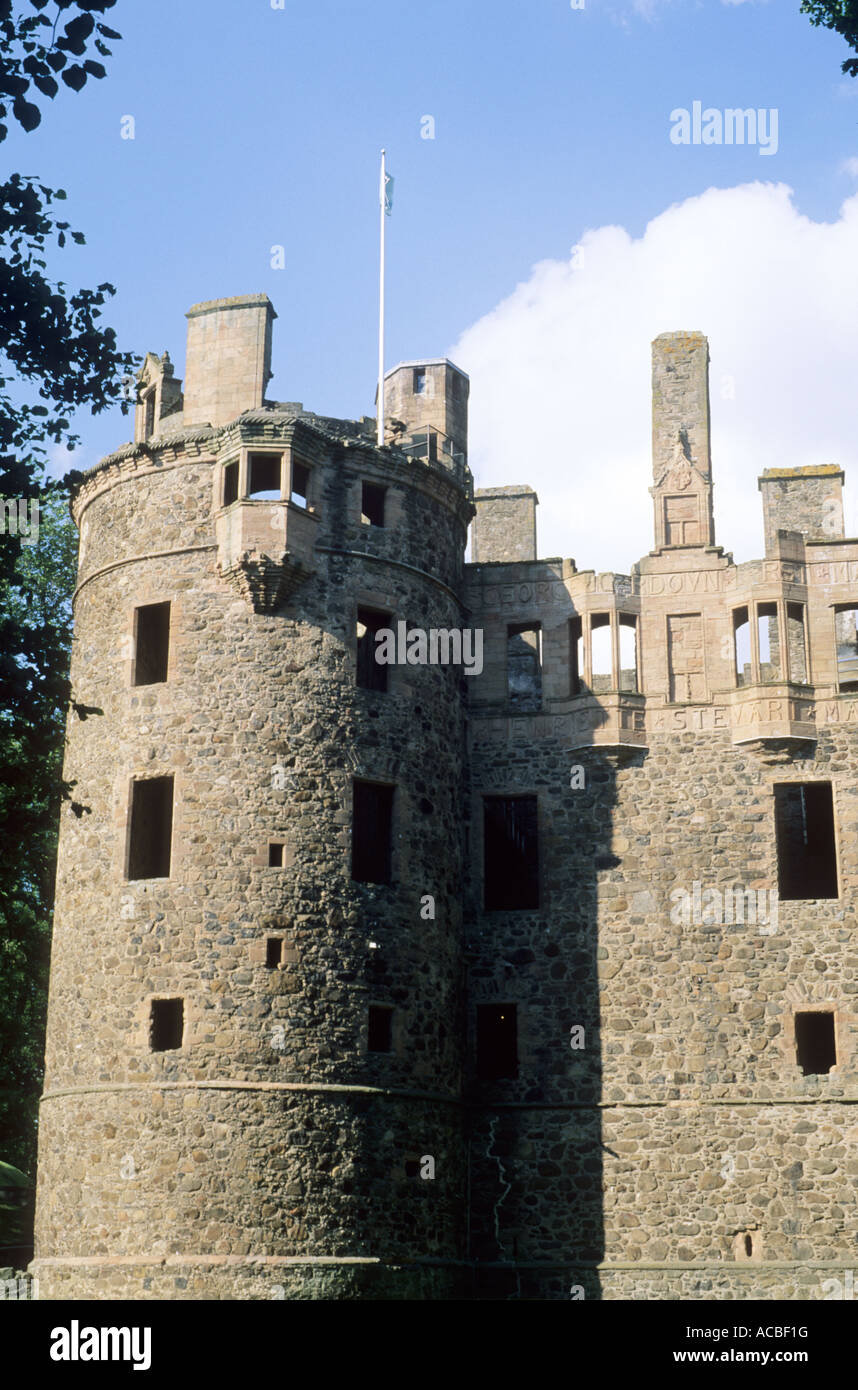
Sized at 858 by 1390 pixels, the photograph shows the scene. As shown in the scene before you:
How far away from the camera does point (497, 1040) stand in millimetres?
29953

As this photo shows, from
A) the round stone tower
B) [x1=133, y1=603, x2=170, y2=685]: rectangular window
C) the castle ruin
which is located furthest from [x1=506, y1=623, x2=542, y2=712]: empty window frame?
[x1=133, y1=603, x2=170, y2=685]: rectangular window

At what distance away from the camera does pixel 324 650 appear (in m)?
27.8

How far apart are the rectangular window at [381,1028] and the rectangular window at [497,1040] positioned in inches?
120

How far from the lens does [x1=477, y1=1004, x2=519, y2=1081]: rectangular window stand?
29.6 meters

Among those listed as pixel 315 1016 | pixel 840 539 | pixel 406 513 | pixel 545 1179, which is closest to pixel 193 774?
pixel 315 1016

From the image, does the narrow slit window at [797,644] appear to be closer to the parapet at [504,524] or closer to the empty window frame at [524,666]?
the empty window frame at [524,666]

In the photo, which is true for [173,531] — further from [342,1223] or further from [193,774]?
[342,1223]

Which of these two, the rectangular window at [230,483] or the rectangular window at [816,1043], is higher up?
the rectangular window at [230,483]

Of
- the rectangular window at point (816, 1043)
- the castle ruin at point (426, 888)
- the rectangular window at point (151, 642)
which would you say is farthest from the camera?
the rectangular window at point (816, 1043)

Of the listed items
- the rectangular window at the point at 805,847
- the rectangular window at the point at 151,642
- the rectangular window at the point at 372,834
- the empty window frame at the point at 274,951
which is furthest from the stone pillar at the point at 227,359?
the rectangular window at the point at 805,847

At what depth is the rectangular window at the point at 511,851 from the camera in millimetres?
30922

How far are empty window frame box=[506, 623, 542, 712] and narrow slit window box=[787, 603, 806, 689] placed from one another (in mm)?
4407

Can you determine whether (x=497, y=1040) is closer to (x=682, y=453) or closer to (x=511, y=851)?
(x=511, y=851)

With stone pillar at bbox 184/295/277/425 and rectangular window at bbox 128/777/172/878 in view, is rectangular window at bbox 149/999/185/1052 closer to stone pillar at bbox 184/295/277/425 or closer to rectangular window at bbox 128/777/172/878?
rectangular window at bbox 128/777/172/878
